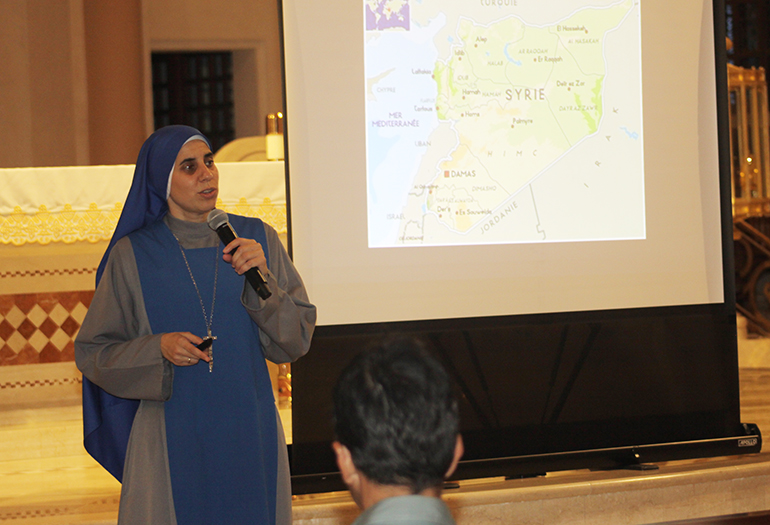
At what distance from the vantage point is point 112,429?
2281 mm

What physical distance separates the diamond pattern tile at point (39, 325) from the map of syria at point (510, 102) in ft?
6.51

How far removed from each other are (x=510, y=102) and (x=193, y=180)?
180 cm

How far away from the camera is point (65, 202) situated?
3.58m

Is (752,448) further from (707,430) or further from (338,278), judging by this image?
(338,278)

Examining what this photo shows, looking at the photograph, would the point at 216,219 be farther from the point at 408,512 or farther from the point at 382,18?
the point at 382,18

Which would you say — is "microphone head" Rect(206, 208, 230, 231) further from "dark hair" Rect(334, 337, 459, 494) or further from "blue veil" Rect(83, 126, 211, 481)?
"dark hair" Rect(334, 337, 459, 494)

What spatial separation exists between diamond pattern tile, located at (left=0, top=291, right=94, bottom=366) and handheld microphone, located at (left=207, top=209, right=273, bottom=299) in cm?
235

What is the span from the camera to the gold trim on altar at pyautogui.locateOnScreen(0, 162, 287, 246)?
356 centimetres

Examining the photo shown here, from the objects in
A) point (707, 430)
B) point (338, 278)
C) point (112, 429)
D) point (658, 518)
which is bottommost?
point (658, 518)

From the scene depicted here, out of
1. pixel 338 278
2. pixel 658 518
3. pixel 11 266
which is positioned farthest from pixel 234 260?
pixel 11 266

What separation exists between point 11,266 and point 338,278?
1.83 m

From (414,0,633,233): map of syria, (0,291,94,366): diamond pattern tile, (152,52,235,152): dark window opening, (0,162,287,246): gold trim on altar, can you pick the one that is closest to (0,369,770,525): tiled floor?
(0,291,94,366): diamond pattern tile

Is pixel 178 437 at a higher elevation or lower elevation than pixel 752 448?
higher

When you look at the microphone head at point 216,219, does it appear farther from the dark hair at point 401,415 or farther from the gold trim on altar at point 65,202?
the gold trim on altar at point 65,202
